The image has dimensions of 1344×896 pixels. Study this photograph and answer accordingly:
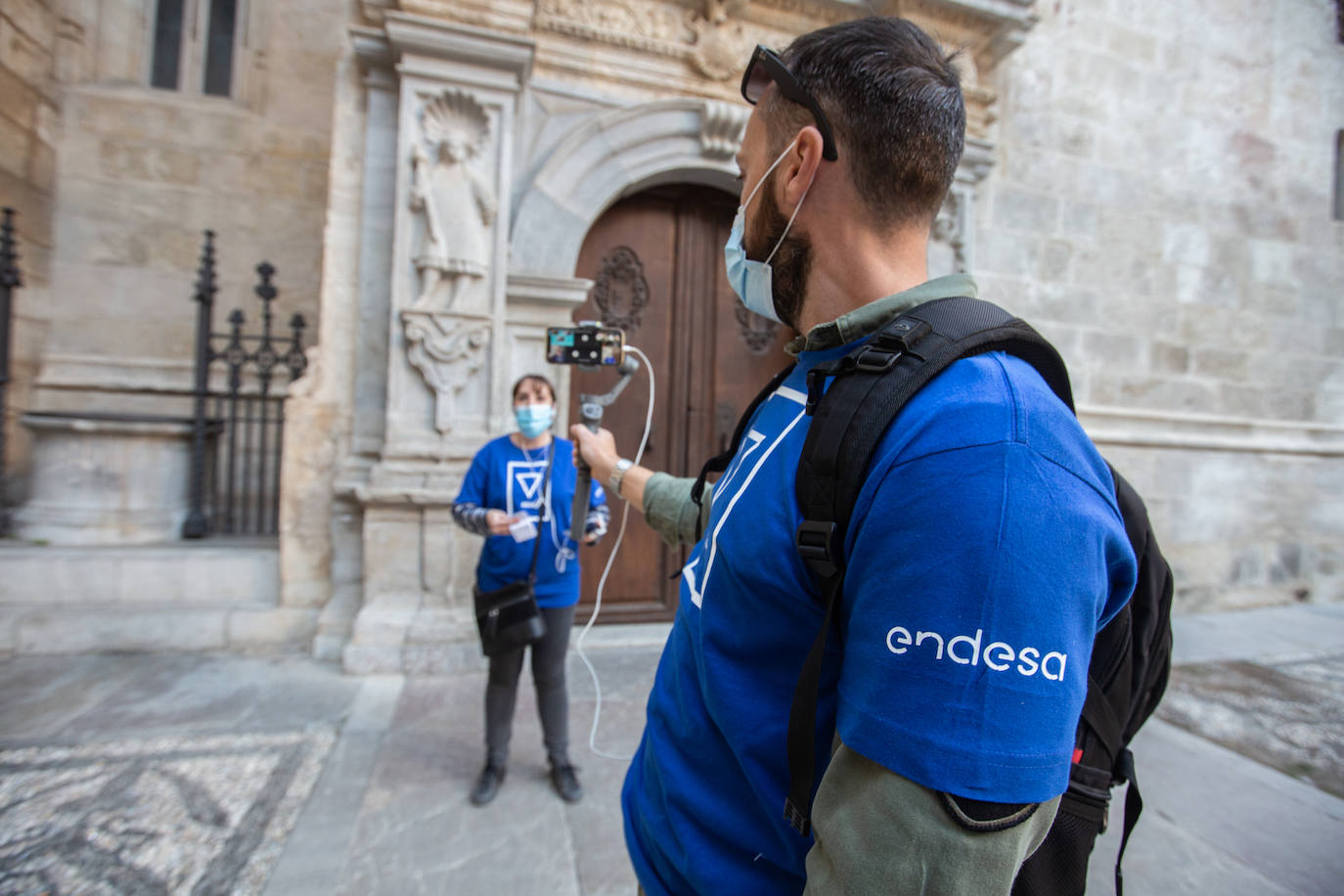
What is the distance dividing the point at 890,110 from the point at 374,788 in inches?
118

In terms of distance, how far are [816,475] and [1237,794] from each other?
3.62 m

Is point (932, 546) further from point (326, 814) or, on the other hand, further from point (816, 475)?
point (326, 814)

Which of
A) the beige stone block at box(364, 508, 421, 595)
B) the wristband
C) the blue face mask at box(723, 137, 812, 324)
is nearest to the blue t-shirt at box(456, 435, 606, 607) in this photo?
the wristband

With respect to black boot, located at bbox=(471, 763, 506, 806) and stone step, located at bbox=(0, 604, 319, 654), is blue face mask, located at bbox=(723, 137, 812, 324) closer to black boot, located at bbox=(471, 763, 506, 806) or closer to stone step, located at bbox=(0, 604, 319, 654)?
black boot, located at bbox=(471, 763, 506, 806)

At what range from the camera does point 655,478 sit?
5.35 feet

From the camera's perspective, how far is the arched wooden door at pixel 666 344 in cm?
471

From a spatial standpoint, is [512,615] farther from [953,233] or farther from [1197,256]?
[1197,256]

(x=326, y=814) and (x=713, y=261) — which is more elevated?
(x=713, y=261)

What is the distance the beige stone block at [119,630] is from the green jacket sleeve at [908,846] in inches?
176

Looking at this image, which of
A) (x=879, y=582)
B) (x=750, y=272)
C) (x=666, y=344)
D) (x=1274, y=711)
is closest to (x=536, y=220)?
(x=666, y=344)

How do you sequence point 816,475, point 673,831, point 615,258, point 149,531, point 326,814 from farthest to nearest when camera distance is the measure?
point 615,258 < point 149,531 < point 326,814 < point 673,831 < point 816,475

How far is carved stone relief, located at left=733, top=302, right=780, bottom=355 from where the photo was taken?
5016 millimetres

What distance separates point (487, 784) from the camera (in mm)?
2717

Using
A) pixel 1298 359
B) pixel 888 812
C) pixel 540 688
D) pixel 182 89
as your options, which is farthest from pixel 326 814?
pixel 1298 359
